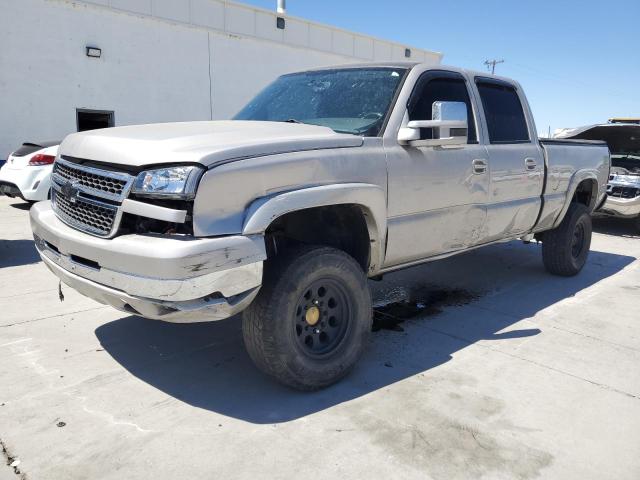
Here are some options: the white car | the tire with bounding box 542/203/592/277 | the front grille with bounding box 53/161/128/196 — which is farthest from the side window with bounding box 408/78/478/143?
the white car

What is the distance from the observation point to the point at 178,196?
2539 mm

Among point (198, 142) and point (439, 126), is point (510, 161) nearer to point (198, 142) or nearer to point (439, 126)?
point (439, 126)

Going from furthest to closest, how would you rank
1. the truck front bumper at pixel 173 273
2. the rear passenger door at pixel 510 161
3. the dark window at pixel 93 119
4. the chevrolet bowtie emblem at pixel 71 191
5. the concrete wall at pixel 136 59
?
the dark window at pixel 93 119, the concrete wall at pixel 136 59, the rear passenger door at pixel 510 161, the chevrolet bowtie emblem at pixel 71 191, the truck front bumper at pixel 173 273

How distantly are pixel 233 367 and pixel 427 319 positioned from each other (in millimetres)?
1797

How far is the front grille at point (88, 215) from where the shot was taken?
280cm

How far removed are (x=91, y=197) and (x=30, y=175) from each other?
6684 mm

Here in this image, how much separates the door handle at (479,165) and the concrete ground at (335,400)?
126 cm

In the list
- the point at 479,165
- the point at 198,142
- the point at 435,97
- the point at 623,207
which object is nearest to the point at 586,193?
the point at 479,165

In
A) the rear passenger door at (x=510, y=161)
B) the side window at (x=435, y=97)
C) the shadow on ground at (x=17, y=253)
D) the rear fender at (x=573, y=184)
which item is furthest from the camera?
the shadow on ground at (x=17, y=253)

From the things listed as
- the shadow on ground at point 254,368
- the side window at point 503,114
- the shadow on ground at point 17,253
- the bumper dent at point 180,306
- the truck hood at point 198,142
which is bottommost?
the shadow on ground at point 17,253

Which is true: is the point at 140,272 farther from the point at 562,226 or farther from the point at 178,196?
the point at 562,226

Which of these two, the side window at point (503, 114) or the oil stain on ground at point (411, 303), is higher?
the side window at point (503, 114)

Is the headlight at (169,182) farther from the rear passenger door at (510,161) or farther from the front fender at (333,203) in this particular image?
the rear passenger door at (510,161)

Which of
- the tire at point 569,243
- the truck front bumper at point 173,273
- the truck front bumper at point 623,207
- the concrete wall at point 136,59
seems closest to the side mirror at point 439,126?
the truck front bumper at point 173,273
